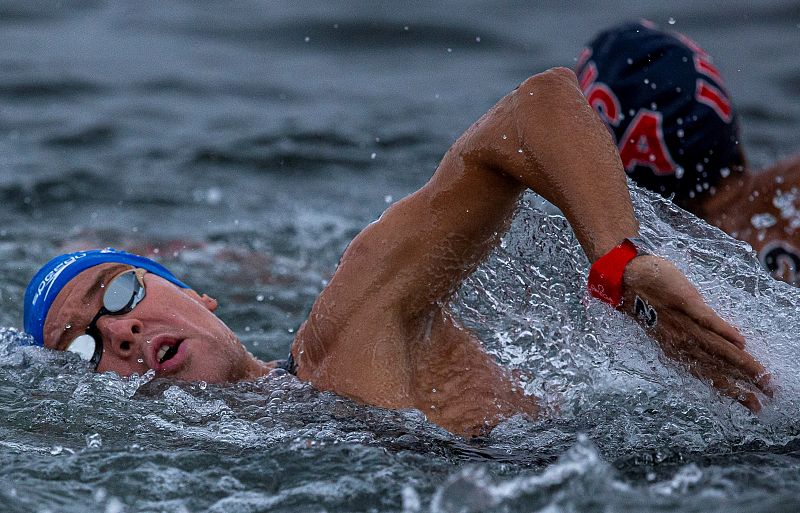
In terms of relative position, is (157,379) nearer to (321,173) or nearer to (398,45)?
(321,173)

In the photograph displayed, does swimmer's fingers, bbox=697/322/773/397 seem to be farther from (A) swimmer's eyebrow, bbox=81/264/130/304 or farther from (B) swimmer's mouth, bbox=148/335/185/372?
(A) swimmer's eyebrow, bbox=81/264/130/304

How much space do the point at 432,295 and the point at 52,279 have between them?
1.22 meters

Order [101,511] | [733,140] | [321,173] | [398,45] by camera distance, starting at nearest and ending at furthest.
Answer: [101,511], [733,140], [321,173], [398,45]

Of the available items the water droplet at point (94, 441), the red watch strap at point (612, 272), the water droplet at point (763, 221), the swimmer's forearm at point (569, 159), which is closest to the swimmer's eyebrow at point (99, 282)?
the water droplet at point (94, 441)

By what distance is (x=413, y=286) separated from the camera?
3.38 meters

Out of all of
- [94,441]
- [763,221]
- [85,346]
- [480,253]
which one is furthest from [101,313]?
[763,221]

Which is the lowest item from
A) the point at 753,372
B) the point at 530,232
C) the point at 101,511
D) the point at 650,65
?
the point at 101,511

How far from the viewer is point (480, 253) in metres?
3.42

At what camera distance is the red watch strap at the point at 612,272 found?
2.72m

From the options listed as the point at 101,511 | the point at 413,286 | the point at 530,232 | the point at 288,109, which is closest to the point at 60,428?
the point at 101,511

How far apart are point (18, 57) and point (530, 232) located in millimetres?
7262

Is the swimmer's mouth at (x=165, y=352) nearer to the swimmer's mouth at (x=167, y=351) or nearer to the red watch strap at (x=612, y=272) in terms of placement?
the swimmer's mouth at (x=167, y=351)

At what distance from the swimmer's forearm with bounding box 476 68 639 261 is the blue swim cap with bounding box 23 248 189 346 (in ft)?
4.67

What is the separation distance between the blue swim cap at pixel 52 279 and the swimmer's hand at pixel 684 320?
176 cm
